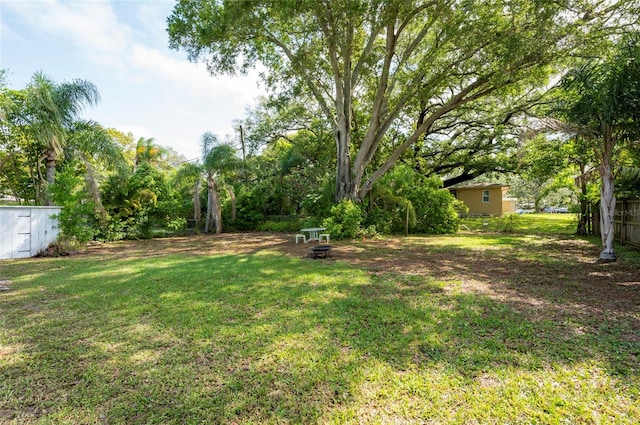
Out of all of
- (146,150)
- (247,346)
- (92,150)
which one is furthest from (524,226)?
(146,150)

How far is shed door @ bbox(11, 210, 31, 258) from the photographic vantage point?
907cm

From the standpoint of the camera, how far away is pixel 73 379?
8.89 ft

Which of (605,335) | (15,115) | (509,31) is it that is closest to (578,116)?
(509,31)

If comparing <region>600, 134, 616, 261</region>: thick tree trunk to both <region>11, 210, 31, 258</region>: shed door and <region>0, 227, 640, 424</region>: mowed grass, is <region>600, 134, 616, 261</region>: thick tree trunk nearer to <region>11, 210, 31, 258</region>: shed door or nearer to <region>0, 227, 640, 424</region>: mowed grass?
<region>0, 227, 640, 424</region>: mowed grass

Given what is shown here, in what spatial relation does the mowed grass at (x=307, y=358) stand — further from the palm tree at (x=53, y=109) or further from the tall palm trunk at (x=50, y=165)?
the palm tree at (x=53, y=109)

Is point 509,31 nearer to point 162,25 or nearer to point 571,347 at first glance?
point 571,347

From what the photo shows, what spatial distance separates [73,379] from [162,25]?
12173 millimetres

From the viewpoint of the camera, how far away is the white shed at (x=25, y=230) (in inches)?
351

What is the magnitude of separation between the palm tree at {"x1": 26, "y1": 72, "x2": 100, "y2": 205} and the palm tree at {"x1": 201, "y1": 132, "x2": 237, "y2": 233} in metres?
5.07

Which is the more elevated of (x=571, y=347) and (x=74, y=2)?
(x=74, y=2)

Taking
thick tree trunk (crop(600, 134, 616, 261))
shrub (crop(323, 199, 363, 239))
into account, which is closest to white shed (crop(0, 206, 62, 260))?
shrub (crop(323, 199, 363, 239))

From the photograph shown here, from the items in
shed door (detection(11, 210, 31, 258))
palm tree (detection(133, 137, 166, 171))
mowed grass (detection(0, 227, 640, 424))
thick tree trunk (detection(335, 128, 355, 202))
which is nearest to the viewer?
mowed grass (detection(0, 227, 640, 424))

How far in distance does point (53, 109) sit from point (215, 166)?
6.62 m

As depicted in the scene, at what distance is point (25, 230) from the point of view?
30.3ft
